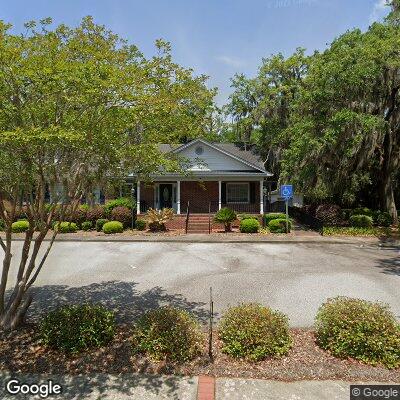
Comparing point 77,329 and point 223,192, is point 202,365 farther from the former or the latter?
point 223,192

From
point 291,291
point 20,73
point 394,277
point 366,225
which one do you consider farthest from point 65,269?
point 366,225

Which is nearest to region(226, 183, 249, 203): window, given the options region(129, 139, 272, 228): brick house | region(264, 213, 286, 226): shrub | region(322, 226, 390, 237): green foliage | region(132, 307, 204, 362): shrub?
region(129, 139, 272, 228): brick house

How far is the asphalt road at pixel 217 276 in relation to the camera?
945 cm

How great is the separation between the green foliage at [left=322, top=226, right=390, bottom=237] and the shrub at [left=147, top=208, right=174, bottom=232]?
9563mm

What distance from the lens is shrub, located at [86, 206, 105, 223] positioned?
75.4ft

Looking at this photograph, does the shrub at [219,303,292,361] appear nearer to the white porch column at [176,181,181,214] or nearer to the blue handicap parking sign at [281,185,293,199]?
the blue handicap parking sign at [281,185,293,199]

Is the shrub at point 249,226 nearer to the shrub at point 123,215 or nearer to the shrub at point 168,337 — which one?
the shrub at point 123,215

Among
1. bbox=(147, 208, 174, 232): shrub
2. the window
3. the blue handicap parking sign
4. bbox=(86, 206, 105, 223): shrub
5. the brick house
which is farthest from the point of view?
the window

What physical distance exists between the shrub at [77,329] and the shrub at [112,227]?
14729 mm

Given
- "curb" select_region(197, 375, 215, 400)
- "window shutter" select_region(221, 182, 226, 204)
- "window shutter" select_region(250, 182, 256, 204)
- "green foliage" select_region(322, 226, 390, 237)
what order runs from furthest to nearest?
1. "window shutter" select_region(250, 182, 256, 204)
2. "window shutter" select_region(221, 182, 226, 204)
3. "green foliage" select_region(322, 226, 390, 237)
4. "curb" select_region(197, 375, 215, 400)

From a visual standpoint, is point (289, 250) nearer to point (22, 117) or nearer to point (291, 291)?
point (291, 291)

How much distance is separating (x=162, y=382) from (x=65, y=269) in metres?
8.64

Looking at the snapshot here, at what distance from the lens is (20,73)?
17.9ft

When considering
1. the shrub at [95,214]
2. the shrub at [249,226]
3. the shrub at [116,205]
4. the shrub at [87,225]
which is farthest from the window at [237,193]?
the shrub at [87,225]
